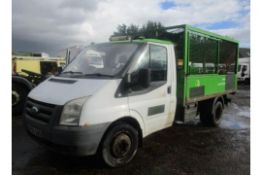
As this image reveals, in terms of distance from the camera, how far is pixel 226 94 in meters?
6.92

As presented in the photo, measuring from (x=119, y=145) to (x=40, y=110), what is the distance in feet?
4.43

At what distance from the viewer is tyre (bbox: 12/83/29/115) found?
24.1 feet

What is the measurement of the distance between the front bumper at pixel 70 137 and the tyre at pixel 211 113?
3745 mm

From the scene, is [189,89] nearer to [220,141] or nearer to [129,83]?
[220,141]

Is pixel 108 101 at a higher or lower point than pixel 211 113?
higher

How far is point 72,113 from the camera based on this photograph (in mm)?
3170

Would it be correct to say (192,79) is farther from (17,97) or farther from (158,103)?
(17,97)

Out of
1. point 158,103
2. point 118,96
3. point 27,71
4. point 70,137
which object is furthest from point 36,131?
point 27,71

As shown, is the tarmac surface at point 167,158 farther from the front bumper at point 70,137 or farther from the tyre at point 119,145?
the front bumper at point 70,137

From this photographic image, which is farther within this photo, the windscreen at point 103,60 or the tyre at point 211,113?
the tyre at point 211,113

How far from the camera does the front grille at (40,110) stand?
330 centimetres

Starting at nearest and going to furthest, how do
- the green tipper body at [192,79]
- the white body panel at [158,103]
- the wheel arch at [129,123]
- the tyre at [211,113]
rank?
1. the wheel arch at [129,123]
2. the white body panel at [158,103]
3. the green tipper body at [192,79]
4. the tyre at [211,113]

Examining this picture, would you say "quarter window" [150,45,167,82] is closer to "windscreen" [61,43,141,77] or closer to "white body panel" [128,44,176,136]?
"white body panel" [128,44,176,136]

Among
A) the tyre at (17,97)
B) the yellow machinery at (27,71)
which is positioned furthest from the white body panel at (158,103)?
the tyre at (17,97)
